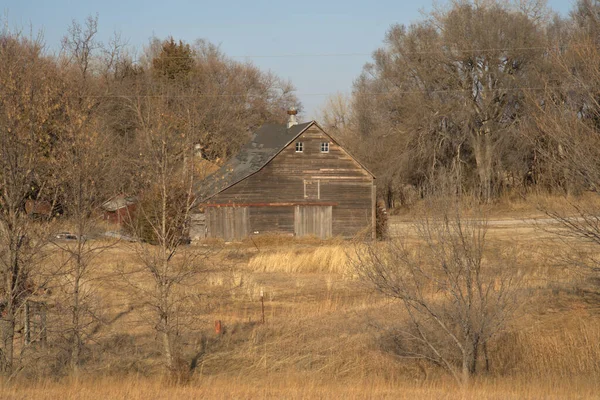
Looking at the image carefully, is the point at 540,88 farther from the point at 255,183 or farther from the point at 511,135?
the point at 255,183

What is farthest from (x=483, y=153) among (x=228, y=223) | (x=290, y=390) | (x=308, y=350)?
(x=290, y=390)

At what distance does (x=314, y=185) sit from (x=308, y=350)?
23334 mm

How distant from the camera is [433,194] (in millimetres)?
13438

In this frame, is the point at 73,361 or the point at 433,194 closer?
the point at 433,194

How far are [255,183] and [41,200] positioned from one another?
2455 centimetres

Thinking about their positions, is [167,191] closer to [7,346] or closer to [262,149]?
[7,346]

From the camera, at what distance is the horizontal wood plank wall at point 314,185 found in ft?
126

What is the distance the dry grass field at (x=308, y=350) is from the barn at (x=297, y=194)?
13010 mm

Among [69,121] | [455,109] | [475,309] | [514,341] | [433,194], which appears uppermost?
[455,109]

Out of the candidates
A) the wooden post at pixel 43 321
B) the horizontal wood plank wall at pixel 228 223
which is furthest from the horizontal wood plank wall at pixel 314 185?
the wooden post at pixel 43 321

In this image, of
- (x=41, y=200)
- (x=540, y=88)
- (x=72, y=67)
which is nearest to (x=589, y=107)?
(x=41, y=200)

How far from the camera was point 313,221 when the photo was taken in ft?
129

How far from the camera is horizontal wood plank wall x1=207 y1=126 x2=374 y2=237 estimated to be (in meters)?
38.5

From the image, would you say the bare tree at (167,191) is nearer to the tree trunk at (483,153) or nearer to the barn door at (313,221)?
the barn door at (313,221)
